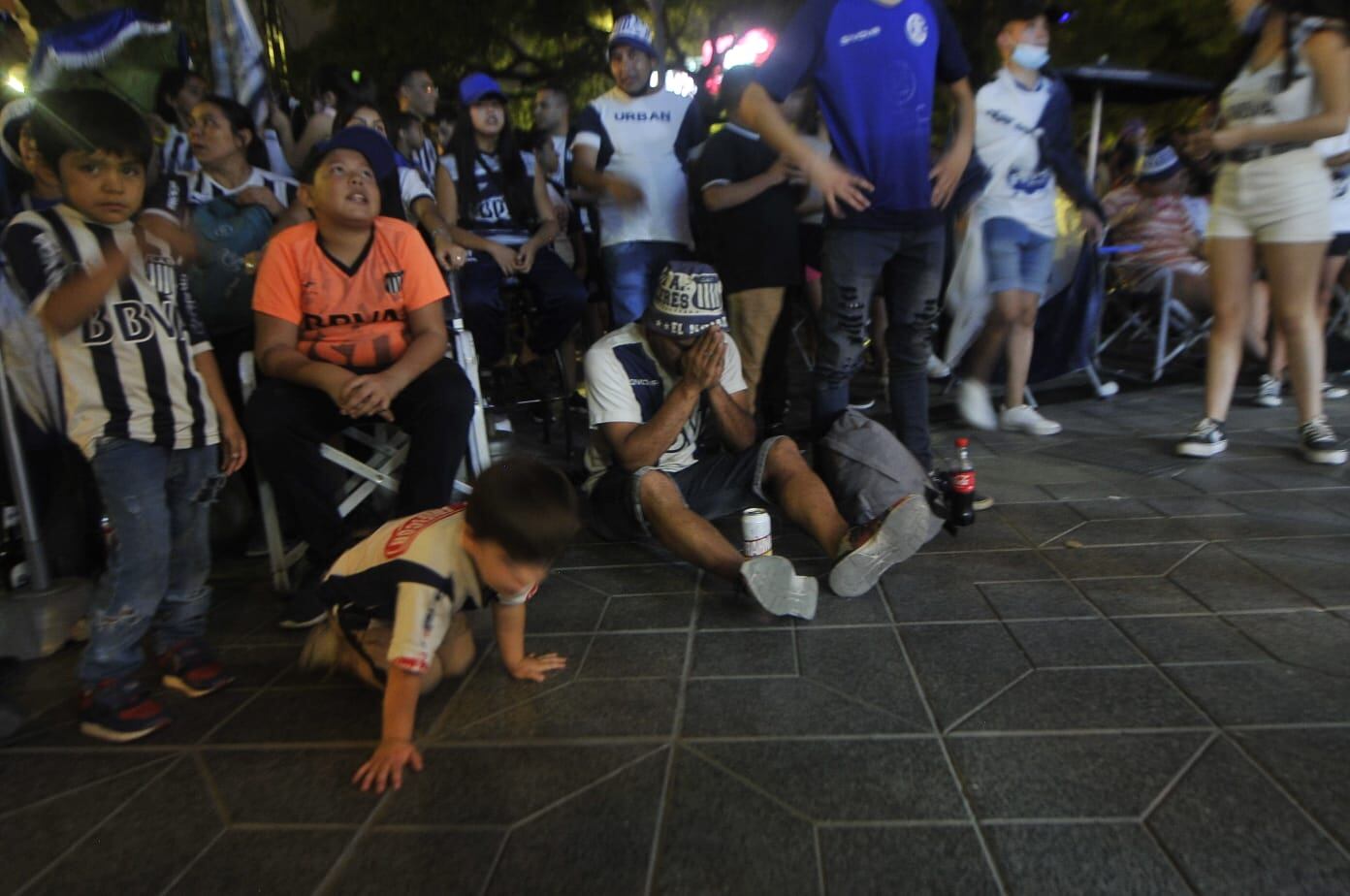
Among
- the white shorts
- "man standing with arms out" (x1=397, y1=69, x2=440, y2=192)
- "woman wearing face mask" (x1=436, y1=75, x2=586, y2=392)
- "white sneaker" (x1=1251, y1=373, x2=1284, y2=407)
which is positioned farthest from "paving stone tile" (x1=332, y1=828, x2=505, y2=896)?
"white sneaker" (x1=1251, y1=373, x2=1284, y2=407)

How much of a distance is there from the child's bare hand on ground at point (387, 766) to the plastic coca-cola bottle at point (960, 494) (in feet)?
7.18

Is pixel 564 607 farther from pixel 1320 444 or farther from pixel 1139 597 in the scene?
pixel 1320 444

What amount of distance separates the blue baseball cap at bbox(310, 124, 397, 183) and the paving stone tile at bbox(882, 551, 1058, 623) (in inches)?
98.1

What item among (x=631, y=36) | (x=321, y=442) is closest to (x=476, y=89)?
(x=631, y=36)

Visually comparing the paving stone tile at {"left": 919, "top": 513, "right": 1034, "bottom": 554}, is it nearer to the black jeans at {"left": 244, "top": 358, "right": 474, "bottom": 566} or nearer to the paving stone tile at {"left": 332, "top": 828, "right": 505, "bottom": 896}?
the black jeans at {"left": 244, "top": 358, "right": 474, "bottom": 566}

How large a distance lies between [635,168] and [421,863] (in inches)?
141

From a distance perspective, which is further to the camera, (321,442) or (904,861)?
(321,442)

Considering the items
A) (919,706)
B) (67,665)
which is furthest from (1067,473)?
(67,665)

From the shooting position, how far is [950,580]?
9.32 ft

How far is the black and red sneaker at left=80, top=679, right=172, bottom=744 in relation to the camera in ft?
7.04

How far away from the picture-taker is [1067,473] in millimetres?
4098

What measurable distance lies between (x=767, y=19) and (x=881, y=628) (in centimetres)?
1156

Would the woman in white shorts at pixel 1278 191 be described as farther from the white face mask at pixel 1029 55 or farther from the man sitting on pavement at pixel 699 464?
the man sitting on pavement at pixel 699 464

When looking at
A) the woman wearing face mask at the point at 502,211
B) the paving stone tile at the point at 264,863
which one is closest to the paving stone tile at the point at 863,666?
the paving stone tile at the point at 264,863
